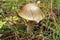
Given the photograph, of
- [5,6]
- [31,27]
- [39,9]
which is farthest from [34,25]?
[5,6]

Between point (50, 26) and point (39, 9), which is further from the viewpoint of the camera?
point (50, 26)

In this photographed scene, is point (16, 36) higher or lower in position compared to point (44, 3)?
lower

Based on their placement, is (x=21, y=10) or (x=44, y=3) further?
(x=44, y=3)

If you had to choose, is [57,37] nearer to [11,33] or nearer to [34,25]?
[34,25]

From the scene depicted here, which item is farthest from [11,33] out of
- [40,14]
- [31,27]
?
[40,14]

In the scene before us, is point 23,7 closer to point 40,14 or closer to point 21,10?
point 21,10

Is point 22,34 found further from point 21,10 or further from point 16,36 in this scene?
point 21,10

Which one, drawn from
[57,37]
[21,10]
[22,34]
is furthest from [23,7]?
[57,37]

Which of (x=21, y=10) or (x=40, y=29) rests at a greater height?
(x=21, y=10)
